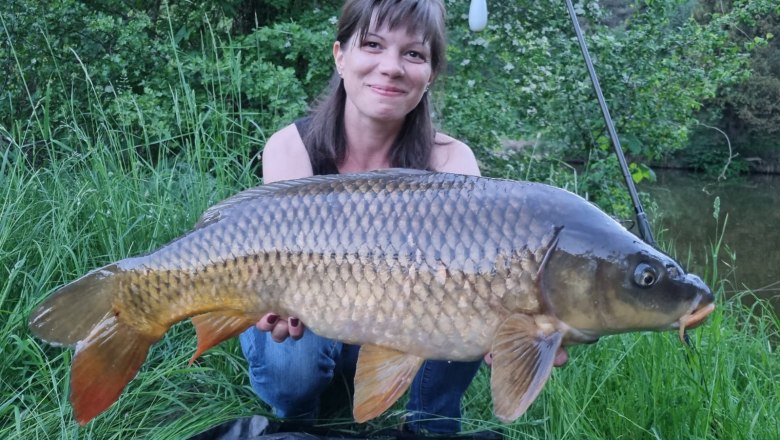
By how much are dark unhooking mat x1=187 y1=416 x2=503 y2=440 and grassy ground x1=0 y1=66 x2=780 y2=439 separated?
106 millimetres

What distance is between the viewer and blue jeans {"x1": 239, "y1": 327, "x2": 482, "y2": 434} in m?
1.67

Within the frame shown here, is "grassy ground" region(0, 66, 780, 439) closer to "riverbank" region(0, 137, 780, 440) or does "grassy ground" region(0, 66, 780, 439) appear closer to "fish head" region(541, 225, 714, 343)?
"riverbank" region(0, 137, 780, 440)

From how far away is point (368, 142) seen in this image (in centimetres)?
190

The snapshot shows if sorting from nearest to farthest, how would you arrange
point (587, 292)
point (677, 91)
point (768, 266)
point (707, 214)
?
point (587, 292)
point (677, 91)
point (768, 266)
point (707, 214)

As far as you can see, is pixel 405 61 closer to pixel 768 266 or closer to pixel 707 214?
pixel 768 266

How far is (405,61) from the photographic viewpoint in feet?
5.54

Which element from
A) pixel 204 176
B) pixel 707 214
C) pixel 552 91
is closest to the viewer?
pixel 204 176

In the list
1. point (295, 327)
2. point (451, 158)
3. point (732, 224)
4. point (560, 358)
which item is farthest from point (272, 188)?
point (732, 224)

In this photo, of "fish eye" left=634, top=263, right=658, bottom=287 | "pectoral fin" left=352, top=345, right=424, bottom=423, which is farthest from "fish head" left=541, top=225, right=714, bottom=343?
"pectoral fin" left=352, top=345, right=424, bottom=423

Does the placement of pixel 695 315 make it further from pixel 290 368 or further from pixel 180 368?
pixel 180 368

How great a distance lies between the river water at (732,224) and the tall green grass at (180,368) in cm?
305

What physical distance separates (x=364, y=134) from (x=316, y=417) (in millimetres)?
735

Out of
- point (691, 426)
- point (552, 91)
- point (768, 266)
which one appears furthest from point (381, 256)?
point (768, 266)

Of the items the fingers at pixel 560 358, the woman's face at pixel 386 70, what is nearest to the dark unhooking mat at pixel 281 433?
the fingers at pixel 560 358
